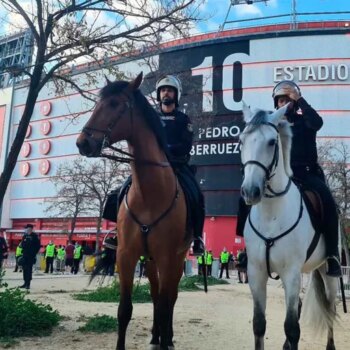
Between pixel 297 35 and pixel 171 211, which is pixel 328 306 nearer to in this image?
pixel 171 211

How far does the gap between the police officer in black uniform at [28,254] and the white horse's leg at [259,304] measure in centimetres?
1388

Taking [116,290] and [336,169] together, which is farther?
[336,169]

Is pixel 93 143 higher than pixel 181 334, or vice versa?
pixel 93 143

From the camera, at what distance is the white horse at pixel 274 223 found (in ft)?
15.5

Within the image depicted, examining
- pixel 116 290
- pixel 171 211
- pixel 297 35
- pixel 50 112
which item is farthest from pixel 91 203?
pixel 171 211

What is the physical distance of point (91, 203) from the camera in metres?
47.6

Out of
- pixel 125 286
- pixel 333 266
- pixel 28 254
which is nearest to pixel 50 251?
pixel 28 254

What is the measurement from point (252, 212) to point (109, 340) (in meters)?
3.56

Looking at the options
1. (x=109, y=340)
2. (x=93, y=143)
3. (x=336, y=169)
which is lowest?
(x=109, y=340)

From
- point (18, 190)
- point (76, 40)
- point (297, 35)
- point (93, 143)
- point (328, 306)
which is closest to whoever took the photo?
point (93, 143)

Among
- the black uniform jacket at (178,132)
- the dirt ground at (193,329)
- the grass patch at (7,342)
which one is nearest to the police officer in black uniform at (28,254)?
the dirt ground at (193,329)

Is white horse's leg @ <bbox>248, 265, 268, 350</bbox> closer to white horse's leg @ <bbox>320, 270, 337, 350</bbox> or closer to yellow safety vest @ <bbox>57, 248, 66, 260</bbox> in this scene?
white horse's leg @ <bbox>320, 270, 337, 350</bbox>

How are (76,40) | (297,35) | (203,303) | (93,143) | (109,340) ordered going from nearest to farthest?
(93,143) < (109,340) < (76,40) < (203,303) < (297,35)

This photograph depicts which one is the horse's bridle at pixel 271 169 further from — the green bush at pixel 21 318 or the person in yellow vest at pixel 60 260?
the person in yellow vest at pixel 60 260
